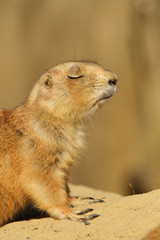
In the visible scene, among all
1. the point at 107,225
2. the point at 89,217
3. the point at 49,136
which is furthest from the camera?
the point at 49,136

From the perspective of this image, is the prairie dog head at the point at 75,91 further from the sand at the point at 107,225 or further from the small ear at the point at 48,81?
the sand at the point at 107,225

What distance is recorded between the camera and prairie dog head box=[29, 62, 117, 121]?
5652mm

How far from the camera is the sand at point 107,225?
4.38 metres

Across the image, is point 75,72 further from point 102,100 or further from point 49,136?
point 49,136

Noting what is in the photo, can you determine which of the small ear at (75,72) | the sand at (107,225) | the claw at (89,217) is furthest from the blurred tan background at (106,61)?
the claw at (89,217)

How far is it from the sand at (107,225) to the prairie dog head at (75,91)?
46.8 inches

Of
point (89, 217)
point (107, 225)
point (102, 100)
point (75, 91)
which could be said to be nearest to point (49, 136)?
point (75, 91)

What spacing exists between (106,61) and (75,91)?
18.4 feet

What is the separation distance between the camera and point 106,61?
1118cm

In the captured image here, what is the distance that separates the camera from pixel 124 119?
1145 centimetres

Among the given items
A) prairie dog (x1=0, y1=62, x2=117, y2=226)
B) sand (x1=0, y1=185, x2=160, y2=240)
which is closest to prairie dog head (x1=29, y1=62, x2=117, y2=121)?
prairie dog (x1=0, y1=62, x2=117, y2=226)

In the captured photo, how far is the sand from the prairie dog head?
46.8 inches

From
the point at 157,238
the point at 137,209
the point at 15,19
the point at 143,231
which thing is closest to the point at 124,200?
the point at 137,209

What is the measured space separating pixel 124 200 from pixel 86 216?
1.67ft
